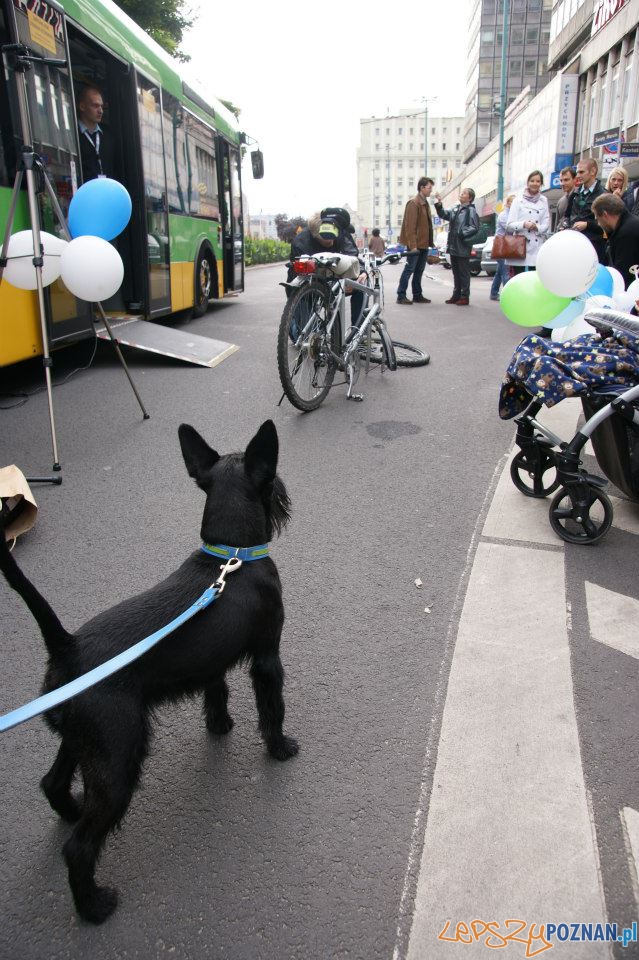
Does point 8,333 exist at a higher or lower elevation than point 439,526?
higher

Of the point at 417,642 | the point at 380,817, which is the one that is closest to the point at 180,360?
the point at 417,642

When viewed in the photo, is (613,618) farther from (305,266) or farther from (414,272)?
(414,272)

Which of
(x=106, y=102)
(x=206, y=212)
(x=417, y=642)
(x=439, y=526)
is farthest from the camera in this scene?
(x=206, y=212)

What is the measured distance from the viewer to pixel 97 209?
5211mm

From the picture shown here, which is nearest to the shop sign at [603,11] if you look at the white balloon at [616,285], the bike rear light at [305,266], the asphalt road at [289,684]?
the white balloon at [616,285]

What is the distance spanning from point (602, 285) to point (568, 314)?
15.3 inches

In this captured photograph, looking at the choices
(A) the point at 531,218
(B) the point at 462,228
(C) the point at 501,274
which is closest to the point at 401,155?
(C) the point at 501,274

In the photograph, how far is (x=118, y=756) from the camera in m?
1.74

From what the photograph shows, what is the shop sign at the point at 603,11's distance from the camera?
3042 cm

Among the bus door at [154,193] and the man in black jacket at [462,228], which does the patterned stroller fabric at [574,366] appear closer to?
the bus door at [154,193]

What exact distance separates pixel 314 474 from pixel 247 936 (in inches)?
132

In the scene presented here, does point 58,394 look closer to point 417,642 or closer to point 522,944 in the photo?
point 417,642

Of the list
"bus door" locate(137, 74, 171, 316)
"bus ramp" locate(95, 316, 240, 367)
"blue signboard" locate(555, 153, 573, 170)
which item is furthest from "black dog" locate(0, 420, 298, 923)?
"blue signboard" locate(555, 153, 573, 170)

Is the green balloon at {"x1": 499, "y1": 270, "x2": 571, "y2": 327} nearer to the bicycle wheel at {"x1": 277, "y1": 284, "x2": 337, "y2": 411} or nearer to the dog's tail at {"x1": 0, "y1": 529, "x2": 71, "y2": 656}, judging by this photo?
the bicycle wheel at {"x1": 277, "y1": 284, "x2": 337, "y2": 411}
